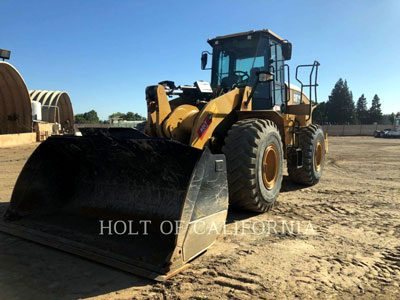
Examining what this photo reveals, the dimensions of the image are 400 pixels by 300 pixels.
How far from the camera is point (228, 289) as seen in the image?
252 centimetres

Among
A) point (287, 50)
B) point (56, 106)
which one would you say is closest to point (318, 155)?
point (287, 50)

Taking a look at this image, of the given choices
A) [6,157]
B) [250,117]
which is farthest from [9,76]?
[250,117]

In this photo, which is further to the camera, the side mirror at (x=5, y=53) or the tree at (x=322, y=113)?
the tree at (x=322, y=113)

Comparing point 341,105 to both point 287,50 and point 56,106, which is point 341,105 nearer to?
point 56,106

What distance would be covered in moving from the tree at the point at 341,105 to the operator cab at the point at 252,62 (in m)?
65.7

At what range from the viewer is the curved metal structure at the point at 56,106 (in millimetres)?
22073

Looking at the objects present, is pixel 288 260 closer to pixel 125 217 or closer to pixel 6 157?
pixel 125 217

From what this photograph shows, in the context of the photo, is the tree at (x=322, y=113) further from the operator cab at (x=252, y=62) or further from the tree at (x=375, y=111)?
the operator cab at (x=252, y=62)

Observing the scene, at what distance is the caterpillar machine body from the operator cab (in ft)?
2.48

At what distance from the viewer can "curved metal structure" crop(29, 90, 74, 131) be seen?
22073 millimetres

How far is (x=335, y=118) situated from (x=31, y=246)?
7167 centimetres

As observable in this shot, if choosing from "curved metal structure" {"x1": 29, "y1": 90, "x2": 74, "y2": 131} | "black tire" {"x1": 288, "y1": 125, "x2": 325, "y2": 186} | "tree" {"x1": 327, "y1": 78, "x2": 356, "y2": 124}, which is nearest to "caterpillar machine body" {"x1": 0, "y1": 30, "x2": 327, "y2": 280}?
"black tire" {"x1": 288, "y1": 125, "x2": 325, "y2": 186}

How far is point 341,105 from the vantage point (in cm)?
6712

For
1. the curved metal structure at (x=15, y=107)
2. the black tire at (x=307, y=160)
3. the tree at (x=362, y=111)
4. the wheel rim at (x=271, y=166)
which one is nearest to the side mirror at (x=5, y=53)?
the curved metal structure at (x=15, y=107)
